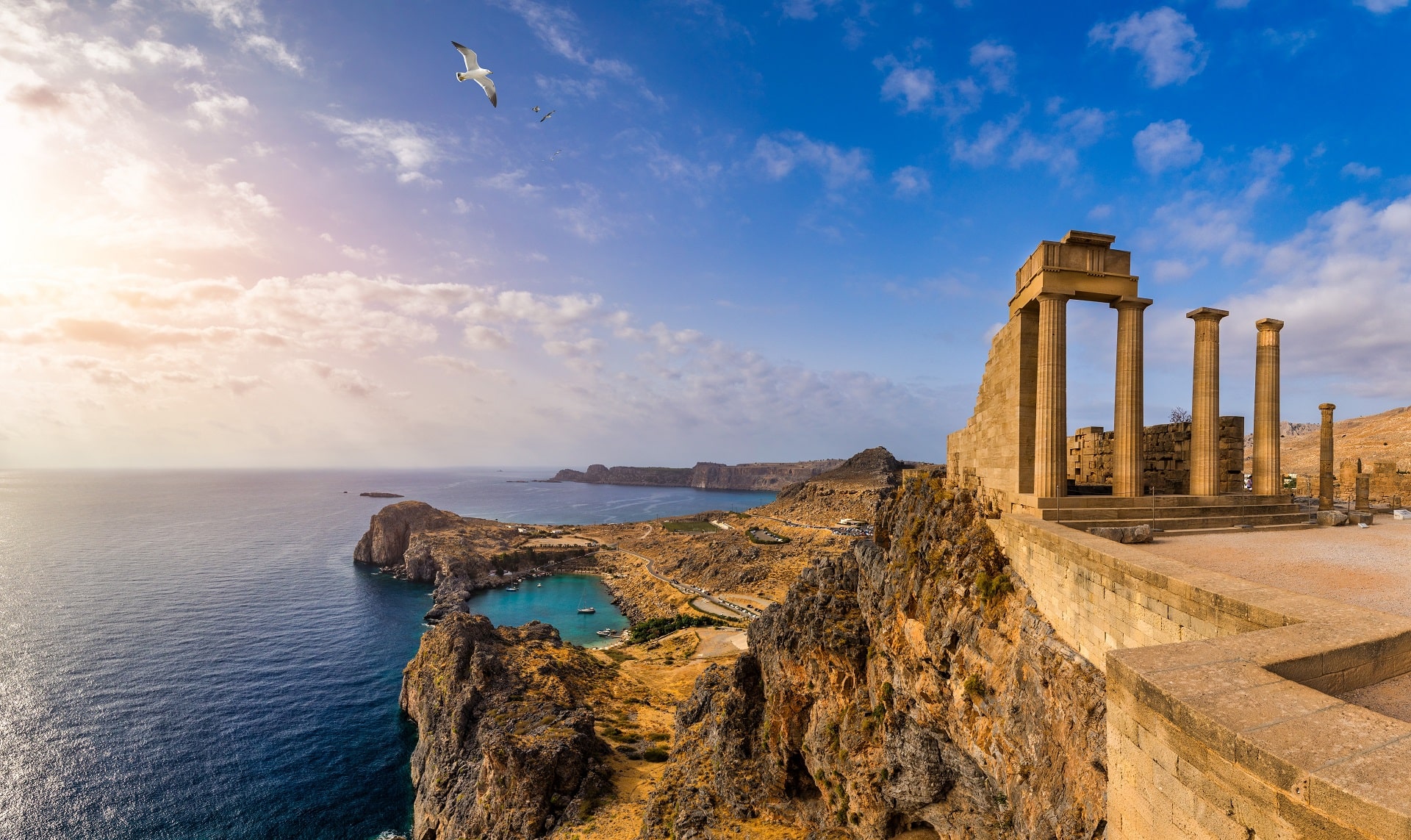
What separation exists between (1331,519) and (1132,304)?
8892 mm

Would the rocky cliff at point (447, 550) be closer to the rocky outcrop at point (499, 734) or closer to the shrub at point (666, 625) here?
the shrub at point (666, 625)

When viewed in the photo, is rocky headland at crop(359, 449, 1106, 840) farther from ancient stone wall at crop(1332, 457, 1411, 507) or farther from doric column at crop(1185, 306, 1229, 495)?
ancient stone wall at crop(1332, 457, 1411, 507)

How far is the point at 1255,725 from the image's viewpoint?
171 inches

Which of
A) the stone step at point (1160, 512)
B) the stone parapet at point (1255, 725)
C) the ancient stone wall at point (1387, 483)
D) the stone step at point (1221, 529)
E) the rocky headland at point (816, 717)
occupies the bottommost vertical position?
the rocky headland at point (816, 717)

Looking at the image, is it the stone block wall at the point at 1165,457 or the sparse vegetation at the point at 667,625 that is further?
the sparse vegetation at the point at 667,625

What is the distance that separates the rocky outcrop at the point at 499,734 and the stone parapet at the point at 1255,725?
31292mm

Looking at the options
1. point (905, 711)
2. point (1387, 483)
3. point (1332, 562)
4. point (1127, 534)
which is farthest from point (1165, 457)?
point (1387, 483)

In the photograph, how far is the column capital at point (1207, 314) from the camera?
A: 55.8 ft

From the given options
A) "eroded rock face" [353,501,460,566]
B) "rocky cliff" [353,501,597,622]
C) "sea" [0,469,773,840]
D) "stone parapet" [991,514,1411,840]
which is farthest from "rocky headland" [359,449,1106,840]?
"eroded rock face" [353,501,460,566]

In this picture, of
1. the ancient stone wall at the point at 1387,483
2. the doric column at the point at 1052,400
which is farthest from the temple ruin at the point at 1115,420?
the ancient stone wall at the point at 1387,483

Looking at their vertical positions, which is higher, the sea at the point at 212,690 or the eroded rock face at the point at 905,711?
the eroded rock face at the point at 905,711

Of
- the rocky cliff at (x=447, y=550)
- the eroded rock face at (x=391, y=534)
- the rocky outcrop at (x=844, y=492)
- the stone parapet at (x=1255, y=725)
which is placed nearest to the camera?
the stone parapet at (x=1255, y=725)

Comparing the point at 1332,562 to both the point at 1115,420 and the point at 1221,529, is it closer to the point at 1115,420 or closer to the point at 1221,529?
the point at 1221,529

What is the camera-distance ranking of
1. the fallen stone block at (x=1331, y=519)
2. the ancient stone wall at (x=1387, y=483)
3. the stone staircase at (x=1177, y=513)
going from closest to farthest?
the stone staircase at (x=1177, y=513) → the fallen stone block at (x=1331, y=519) → the ancient stone wall at (x=1387, y=483)
